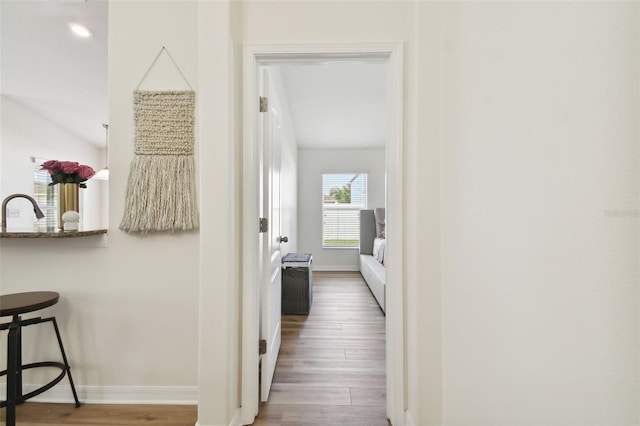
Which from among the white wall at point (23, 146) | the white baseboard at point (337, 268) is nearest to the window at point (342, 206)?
the white baseboard at point (337, 268)

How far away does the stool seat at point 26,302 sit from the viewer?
1354 mm

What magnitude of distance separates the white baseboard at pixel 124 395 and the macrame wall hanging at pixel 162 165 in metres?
0.98

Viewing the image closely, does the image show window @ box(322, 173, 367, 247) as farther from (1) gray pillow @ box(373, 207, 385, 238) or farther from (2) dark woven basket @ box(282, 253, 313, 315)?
(2) dark woven basket @ box(282, 253, 313, 315)

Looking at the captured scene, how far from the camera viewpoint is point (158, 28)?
1664mm

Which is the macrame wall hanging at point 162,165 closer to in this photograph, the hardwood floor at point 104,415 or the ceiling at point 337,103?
the hardwood floor at point 104,415

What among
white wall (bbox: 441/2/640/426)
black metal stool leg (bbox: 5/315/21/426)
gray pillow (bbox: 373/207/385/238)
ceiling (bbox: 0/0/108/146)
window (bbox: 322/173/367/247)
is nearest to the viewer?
white wall (bbox: 441/2/640/426)

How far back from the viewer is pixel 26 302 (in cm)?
143

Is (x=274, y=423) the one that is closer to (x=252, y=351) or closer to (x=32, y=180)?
(x=252, y=351)

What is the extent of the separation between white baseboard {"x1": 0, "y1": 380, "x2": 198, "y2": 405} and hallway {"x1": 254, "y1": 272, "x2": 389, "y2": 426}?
19.6 inches

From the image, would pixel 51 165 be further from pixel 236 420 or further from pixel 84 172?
pixel 236 420

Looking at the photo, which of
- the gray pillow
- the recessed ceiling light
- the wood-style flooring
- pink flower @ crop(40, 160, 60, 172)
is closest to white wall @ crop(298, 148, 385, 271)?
the gray pillow

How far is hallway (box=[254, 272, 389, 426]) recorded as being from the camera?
5.21 ft

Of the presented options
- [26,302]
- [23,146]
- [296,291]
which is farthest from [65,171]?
[23,146]

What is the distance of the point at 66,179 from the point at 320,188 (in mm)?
4261
